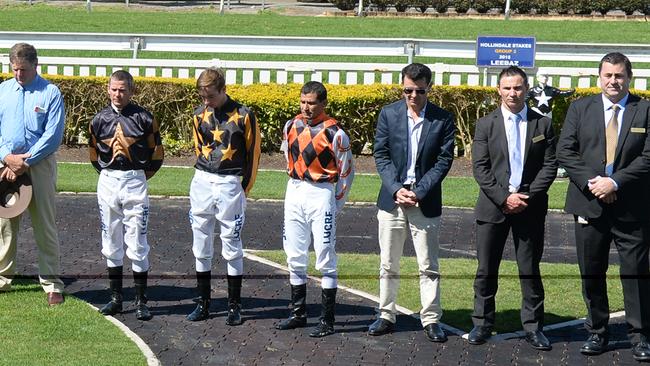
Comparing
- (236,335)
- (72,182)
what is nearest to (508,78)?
(236,335)

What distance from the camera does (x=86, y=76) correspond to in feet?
62.5

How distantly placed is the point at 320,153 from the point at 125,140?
1596mm

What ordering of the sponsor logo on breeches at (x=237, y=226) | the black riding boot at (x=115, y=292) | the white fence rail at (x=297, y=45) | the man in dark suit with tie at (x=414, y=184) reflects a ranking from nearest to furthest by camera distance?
1. the man in dark suit with tie at (x=414, y=184)
2. the sponsor logo on breeches at (x=237, y=226)
3. the black riding boot at (x=115, y=292)
4. the white fence rail at (x=297, y=45)

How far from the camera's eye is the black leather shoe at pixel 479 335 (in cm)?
860

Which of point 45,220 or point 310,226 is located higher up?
point 310,226

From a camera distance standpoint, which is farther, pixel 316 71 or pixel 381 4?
pixel 381 4

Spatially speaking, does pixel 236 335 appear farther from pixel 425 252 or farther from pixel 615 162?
pixel 615 162

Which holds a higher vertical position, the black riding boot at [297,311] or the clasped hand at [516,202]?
the clasped hand at [516,202]

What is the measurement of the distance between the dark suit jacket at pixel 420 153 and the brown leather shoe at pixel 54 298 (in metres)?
2.74

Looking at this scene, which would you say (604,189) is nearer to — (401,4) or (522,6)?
(522,6)

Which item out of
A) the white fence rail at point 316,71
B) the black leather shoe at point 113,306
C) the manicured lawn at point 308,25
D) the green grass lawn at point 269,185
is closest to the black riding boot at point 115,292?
the black leather shoe at point 113,306

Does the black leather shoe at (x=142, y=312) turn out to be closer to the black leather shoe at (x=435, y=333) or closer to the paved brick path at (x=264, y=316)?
the paved brick path at (x=264, y=316)

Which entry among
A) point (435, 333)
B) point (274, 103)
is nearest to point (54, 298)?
point (435, 333)

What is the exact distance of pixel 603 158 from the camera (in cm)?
842
